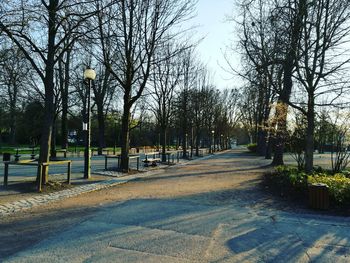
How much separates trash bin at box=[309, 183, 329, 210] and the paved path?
51 centimetres

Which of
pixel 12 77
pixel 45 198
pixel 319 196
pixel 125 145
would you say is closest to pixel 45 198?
pixel 45 198

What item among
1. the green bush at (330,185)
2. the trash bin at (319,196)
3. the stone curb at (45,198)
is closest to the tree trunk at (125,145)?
the stone curb at (45,198)

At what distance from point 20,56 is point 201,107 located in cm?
2903

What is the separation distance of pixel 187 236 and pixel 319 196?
4.25m

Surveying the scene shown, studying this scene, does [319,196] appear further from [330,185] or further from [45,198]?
[45,198]

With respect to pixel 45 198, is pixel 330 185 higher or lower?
higher

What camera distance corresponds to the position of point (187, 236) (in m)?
6.01

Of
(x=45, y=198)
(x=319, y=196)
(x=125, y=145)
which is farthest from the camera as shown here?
(x=125, y=145)

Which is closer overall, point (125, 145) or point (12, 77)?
point (12, 77)

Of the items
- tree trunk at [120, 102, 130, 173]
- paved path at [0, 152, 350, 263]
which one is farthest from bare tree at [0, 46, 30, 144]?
paved path at [0, 152, 350, 263]

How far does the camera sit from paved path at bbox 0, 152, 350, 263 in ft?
16.4

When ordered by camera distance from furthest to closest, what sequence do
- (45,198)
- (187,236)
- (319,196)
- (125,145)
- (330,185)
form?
1. (125,145)
2. (330,185)
3. (45,198)
4. (319,196)
5. (187,236)

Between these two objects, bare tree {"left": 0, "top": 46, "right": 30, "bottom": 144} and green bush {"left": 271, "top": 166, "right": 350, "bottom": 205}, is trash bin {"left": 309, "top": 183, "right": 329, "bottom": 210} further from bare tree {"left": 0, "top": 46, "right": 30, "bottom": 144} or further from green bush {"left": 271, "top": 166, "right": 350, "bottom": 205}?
bare tree {"left": 0, "top": 46, "right": 30, "bottom": 144}

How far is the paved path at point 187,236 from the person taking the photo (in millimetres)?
5008
